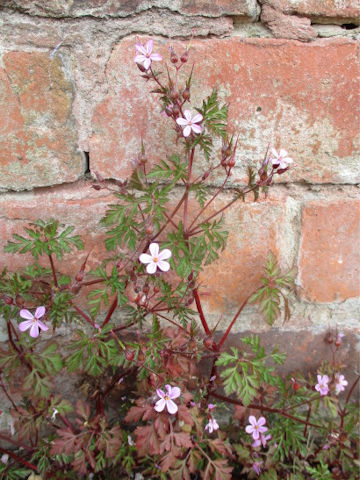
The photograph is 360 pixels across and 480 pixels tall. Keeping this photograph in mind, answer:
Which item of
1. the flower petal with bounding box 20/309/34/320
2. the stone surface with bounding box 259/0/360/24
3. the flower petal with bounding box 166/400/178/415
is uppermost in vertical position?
the stone surface with bounding box 259/0/360/24

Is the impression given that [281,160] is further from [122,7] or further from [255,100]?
[122,7]

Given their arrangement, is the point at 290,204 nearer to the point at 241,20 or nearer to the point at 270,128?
the point at 270,128

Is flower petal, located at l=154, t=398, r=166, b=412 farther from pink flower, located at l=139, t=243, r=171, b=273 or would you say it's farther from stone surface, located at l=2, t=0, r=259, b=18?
stone surface, located at l=2, t=0, r=259, b=18

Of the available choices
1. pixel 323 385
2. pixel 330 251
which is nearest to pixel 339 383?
pixel 323 385

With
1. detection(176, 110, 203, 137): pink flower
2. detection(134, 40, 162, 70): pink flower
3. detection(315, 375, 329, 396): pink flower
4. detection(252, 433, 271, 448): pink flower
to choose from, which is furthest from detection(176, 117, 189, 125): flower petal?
detection(252, 433, 271, 448): pink flower

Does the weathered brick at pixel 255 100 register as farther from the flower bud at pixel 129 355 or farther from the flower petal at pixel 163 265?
the flower bud at pixel 129 355

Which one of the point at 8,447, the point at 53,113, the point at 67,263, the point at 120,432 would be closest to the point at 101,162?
the point at 53,113
